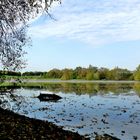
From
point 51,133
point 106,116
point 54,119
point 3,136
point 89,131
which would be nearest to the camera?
point 3,136

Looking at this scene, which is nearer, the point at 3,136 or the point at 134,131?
the point at 3,136

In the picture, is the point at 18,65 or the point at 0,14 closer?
the point at 0,14

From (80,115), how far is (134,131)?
10.1 meters

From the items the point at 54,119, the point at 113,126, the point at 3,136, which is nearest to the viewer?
the point at 3,136

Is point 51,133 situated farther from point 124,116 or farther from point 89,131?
point 124,116

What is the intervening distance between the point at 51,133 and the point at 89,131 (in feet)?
19.3

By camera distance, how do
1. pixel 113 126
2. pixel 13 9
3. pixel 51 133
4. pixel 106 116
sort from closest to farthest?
pixel 13 9 < pixel 51 133 < pixel 113 126 < pixel 106 116

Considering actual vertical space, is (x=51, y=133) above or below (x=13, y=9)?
below

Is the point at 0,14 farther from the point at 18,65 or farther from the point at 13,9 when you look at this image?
the point at 18,65

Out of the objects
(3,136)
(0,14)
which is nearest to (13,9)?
(0,14)

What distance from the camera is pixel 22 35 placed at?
20562 mm

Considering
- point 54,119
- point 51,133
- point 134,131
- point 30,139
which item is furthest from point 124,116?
point 30,139

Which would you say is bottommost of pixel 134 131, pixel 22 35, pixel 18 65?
pixel 134 131

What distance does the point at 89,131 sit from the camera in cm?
2547
